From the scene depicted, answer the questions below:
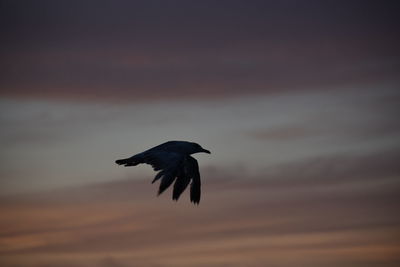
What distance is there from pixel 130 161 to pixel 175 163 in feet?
11.3

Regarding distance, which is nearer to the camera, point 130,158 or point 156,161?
point 156,161

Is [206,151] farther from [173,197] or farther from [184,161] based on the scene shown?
[173,197]

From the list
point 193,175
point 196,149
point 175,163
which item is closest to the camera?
point 175,163

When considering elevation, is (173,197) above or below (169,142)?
below

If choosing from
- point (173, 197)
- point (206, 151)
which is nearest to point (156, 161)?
point (173, 197)

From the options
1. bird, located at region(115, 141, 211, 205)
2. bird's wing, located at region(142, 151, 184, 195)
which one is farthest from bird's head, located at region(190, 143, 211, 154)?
bird's wing, located at region(142, 151, 184, 195)

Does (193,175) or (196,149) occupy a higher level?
(196,149)

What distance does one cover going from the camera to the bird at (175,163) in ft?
96.3

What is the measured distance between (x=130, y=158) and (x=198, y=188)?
307 centimetres

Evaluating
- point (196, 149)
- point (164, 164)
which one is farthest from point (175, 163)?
point (196, 149)

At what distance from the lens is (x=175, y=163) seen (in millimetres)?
30453

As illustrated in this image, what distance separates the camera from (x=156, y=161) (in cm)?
3064

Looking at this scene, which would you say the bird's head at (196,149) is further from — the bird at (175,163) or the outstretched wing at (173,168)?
the outstretched wing at (173,168)

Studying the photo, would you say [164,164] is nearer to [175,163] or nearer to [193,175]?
[175,163]
